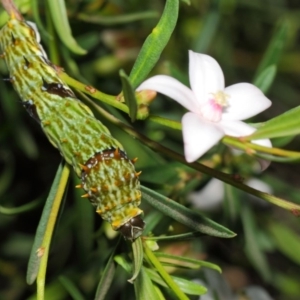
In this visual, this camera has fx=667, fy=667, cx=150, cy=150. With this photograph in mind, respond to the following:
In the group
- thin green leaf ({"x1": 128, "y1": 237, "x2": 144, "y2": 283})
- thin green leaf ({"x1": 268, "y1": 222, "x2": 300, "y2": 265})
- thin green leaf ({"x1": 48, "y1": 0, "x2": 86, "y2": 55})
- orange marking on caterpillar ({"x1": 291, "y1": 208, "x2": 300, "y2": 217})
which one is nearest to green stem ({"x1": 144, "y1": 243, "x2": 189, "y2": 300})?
thin green leaf ({"x1": 128, "y1": 237, "x2": 144, "y2": 283})

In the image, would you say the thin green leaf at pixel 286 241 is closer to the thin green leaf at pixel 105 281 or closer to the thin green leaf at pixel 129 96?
the thin green leaf at pixel 105 281

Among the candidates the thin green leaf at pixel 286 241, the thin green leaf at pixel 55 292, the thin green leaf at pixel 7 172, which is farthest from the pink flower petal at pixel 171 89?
the thin green leaf at pixel 286 241

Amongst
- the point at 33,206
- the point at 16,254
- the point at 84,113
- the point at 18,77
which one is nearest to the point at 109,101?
the point at 84,113

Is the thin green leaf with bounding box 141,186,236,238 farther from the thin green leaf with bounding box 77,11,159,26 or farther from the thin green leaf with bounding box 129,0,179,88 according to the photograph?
the thin green leaf with bounding box 77,11,159,26

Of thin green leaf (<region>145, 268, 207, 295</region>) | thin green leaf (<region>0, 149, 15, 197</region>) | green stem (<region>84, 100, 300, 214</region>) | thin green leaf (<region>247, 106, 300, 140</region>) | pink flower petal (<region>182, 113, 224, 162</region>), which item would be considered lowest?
thin green leaf (<region>0, 149, 15, 197</region>)

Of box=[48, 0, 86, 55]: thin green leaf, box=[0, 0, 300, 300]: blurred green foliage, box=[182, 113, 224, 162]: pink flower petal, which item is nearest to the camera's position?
box=[182, 113, 224, 162]: pink flower petal

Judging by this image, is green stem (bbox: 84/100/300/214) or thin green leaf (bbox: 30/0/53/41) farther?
thin green leaf (bbox: 30/0/53/41)

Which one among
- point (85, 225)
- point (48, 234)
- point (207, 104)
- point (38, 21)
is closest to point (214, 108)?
point (207, 104)
